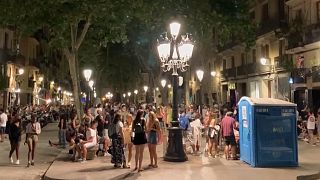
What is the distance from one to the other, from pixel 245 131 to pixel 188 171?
2.48 meters

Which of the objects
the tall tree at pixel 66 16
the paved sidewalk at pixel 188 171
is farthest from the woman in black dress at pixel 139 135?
the tall tree at pixel 66 16

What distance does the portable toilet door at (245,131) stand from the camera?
548 inches

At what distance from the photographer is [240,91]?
1911 inches

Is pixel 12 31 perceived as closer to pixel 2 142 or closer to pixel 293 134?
pixel 2 142

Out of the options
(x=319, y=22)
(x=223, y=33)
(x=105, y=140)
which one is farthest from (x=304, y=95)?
(x=105, y=140)

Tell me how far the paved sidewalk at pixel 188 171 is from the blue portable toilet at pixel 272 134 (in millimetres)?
414

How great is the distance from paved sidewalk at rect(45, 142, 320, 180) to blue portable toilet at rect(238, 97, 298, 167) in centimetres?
41

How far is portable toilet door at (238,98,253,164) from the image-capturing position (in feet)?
45.7

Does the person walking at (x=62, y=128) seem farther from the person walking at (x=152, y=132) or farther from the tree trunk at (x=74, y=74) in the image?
the person walking at (x=152, y=132)

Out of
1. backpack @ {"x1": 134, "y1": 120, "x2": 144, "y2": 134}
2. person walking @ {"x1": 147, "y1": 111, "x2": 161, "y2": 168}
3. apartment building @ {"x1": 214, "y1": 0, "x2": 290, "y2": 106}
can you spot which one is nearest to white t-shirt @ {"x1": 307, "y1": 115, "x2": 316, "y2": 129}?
person walking @ {"x1": 147, "y1": 111, "x2": 161, "y2": 168}

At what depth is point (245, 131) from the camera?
1442 cm

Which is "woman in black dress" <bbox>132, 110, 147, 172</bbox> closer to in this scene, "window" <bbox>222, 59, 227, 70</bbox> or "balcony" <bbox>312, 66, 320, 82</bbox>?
"balcony" <bbox>312, 66, 320, 82</bbox>

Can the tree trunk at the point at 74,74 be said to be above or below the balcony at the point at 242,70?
below

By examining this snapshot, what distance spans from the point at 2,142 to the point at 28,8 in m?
7.17
